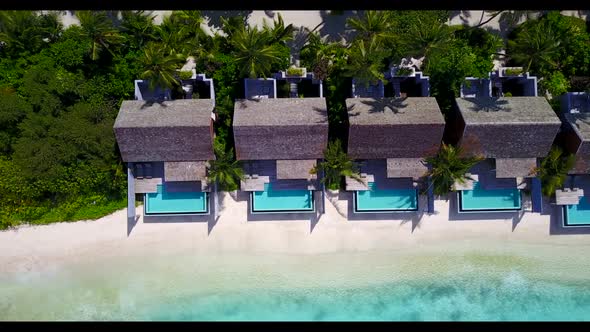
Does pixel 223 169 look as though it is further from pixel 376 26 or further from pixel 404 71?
pixel 404 71

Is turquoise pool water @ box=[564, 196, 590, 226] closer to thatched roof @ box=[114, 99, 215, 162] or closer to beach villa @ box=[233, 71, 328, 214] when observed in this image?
beach villa @ box=[233, 71, 328, 214]

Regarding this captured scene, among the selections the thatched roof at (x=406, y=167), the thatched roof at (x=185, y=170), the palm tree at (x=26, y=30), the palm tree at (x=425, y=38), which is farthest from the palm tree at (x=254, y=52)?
the palm tree at (x=26, y=30)

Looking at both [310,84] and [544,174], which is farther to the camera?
[310,84]

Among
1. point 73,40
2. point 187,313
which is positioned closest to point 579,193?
point 187,313

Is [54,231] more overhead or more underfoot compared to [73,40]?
more underfoot

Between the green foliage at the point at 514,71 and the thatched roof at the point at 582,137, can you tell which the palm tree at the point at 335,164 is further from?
the thatched roof at the point at 582,137

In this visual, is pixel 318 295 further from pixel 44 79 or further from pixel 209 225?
pixel 44 79
